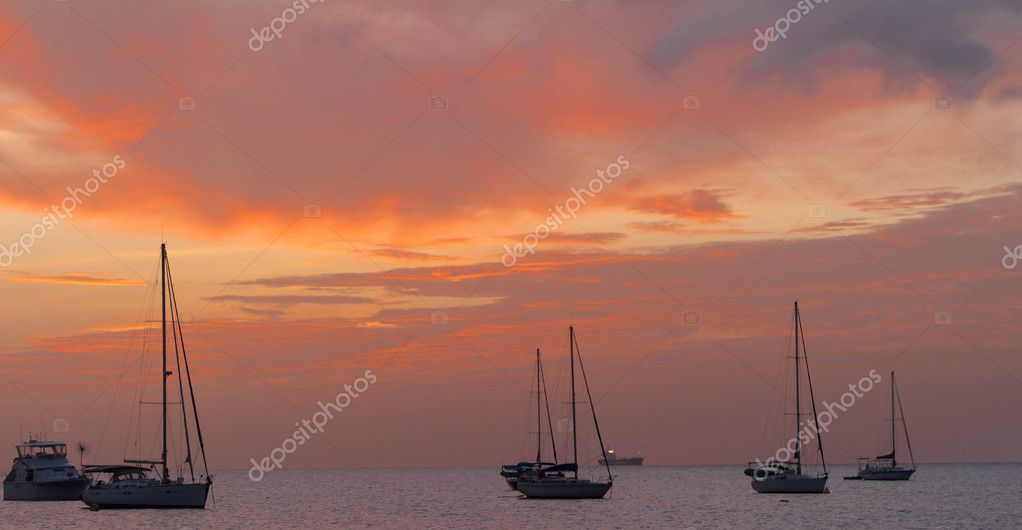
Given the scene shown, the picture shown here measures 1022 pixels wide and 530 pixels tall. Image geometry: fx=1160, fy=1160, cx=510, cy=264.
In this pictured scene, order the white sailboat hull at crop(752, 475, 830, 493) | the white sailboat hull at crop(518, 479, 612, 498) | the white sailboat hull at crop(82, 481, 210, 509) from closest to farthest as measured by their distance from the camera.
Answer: the white sailboat hull at crop(82, 481, 210, 509), the white sailboat hull at crop(518, 479, 612, 498), the white sailboat hull at crop(752, 475, 830, 493)

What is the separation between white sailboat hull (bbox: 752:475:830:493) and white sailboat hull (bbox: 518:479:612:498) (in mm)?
24938

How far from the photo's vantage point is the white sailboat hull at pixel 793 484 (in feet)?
425

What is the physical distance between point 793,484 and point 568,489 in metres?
29.6

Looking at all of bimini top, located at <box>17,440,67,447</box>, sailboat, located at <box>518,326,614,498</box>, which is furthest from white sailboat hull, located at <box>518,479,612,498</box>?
bimini top, located at <box>17,440,67,447</box>

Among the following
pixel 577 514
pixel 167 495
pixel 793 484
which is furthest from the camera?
pixel 793 484

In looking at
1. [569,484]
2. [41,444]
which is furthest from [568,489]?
[41,444]

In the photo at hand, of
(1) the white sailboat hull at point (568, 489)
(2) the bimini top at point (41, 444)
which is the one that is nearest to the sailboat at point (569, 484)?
(1) the white sailboat hull at point (568, 489)

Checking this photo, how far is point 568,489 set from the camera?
119 meters

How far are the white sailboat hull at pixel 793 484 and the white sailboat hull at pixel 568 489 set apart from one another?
2494 cm

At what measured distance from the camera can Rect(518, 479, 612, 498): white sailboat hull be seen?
118 metres

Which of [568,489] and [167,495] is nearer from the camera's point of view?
[167,495]

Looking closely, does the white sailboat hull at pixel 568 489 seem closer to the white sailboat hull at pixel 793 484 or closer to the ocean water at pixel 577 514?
the ocean water at pixel 577 514

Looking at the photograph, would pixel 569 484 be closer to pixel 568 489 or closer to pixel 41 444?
pixel 568 489

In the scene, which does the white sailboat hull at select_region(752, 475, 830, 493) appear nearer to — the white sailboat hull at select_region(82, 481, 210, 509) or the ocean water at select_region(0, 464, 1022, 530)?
the ocean water at select_region(0, 464, 1022, 530)
